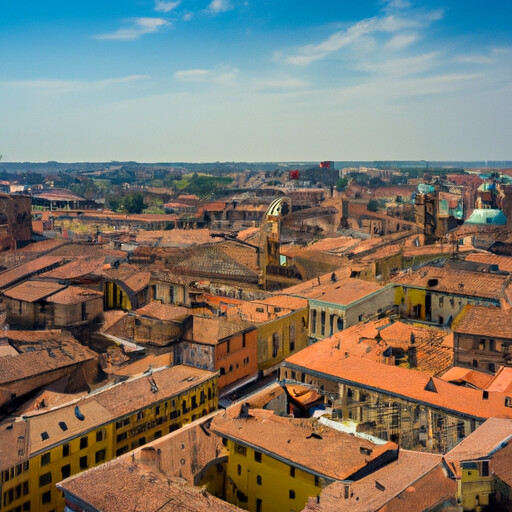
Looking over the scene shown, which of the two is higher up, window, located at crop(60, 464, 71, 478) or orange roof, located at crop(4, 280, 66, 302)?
orange roof, located at crop(4, 280, 66, 302)

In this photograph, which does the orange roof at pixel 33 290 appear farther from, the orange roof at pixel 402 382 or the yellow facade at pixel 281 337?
the orange roof at pixel 402 382

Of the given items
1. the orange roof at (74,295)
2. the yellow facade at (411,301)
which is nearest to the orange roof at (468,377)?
the yellow facade at (411,301)

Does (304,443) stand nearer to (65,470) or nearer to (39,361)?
(65,470)

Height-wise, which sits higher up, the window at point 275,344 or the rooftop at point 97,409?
the rooftop at point 97,409

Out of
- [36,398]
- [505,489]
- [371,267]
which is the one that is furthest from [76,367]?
[371,267]

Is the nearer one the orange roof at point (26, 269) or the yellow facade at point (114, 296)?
the yellow facade at point (114, 296)

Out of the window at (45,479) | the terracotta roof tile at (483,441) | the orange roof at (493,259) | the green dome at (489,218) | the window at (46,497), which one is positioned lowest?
the window at (46,497)

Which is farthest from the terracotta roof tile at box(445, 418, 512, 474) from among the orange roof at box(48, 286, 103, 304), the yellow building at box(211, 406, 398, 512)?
the orange roof at box(48, 286, 103, 304)

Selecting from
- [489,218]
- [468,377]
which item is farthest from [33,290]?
[489,218]

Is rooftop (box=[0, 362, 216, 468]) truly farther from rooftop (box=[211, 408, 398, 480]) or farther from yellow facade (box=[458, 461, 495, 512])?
yellow facade (box=[458, 461, 495, 512])
